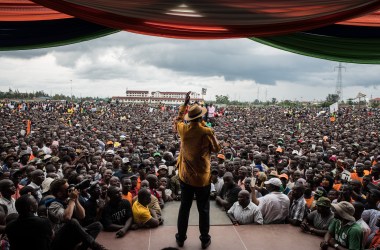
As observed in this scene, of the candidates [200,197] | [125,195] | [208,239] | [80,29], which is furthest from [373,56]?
[125,195]

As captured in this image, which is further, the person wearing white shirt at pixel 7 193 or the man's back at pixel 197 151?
the person wearing white shirt at pixel 7 193

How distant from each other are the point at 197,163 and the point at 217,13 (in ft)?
5.15

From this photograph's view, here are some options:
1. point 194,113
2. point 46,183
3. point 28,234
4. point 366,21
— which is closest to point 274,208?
point 194,113

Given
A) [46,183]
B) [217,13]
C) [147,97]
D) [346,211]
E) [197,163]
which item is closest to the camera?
[217,13]

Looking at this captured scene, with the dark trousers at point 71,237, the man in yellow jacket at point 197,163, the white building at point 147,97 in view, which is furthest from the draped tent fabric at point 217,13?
the white building at point 147,97

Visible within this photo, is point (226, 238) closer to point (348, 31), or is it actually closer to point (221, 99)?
point (348, 31)

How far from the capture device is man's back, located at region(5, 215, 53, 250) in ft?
9.39

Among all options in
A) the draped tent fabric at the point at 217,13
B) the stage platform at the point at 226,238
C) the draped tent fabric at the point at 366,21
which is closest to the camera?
the draped tent fabric at the point at 217,13

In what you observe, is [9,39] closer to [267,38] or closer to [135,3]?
[135,3]

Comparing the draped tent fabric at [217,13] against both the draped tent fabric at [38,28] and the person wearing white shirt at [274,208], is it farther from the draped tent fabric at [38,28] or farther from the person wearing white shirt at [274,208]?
the person wearing white shirt at [274,208]

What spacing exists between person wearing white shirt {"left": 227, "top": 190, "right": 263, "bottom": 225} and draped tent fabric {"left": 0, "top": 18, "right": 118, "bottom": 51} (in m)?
2.91

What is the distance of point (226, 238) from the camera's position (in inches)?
140

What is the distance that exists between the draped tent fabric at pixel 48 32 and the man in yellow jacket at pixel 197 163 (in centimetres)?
119

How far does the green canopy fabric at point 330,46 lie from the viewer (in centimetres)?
272
